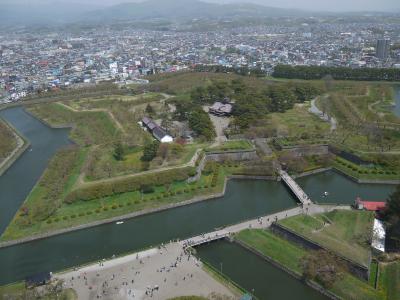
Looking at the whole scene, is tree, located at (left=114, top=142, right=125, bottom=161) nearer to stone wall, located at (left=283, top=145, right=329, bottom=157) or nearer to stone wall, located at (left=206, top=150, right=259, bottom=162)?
stone wall, located at (left=206, top=150, right=259, bottom=162)

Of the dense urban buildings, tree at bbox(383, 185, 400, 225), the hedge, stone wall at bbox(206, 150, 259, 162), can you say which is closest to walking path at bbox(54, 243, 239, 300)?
the hedge

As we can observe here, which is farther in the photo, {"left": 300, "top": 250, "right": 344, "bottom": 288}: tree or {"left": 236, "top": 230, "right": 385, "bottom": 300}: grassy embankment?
{"left": 300, "top": 250, "right": 344, "bottom": 288}: tree

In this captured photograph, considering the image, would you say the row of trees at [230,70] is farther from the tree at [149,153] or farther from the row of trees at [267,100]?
the tree at [149,153]

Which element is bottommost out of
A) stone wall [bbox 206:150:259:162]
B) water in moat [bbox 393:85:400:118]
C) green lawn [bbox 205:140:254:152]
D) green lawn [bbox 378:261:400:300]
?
water in moat [bbox 393:85:400:118]

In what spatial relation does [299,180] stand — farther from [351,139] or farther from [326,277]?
[326,277]

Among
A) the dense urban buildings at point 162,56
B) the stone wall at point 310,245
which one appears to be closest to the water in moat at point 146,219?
the stone wall at point 310,245

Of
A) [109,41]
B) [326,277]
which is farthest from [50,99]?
[109,41]
